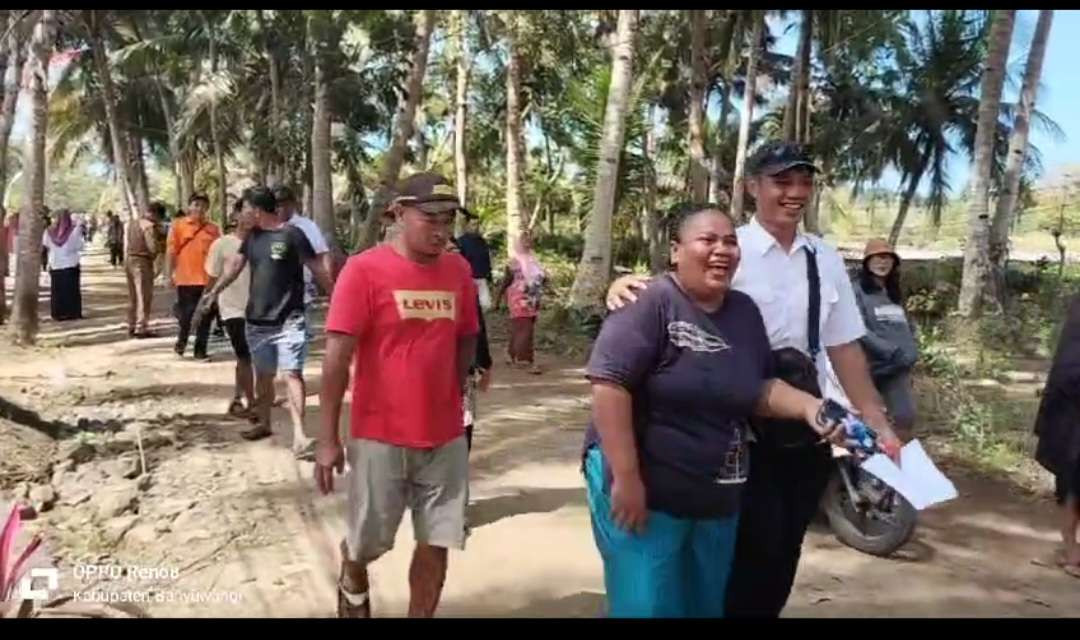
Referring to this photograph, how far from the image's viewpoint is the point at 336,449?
11.3ft

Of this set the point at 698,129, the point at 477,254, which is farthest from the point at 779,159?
the point at 698,129

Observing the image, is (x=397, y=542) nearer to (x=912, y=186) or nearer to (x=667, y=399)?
(x=667, y=399)

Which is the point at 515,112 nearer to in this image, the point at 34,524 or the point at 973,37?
the point at 34,524

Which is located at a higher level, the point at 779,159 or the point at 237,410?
the point at 779,159

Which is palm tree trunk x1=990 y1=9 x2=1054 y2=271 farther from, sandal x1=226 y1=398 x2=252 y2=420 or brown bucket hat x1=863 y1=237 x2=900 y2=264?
sandal x1=226 y1=398 x2=252 y2=420

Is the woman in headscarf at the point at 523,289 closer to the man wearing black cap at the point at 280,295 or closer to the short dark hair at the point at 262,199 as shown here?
the man wearing black cap at the point at 280,295

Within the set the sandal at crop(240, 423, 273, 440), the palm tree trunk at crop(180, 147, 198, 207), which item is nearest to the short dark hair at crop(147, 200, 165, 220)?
Answer: the sandal at crop(240, 423, 273, 440)

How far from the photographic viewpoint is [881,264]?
194 inches

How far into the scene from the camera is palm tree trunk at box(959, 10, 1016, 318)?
10625 millimetres

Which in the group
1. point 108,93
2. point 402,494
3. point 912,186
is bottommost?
point 402,494

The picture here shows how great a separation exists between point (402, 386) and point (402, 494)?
1.29ft

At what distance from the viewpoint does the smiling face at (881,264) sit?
16.2 feet

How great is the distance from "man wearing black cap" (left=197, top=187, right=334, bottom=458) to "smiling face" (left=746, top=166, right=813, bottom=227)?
345cm
